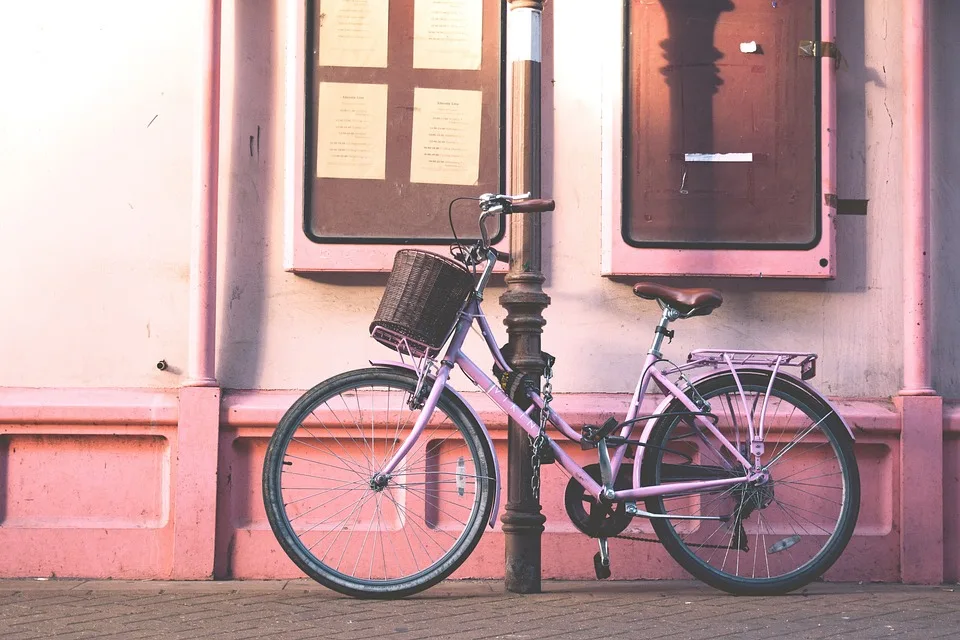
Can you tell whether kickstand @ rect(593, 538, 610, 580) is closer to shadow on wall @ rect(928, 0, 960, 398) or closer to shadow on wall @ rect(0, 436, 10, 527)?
shadow on wall @ rect(928, 0, 960, 398)

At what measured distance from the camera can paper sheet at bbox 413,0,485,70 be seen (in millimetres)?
5395

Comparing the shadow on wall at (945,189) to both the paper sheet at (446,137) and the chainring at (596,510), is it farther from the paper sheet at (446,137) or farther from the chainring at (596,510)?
the paper sheet at (446,137)

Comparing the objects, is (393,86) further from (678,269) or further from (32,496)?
(32,496)

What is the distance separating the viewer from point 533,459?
4699 millimetres

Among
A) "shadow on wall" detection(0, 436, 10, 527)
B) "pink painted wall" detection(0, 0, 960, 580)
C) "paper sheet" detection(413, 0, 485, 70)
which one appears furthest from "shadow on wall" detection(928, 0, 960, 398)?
"shadow on wall" detection(0, 436, 10, 527)

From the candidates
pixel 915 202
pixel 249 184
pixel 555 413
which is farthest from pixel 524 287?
pixel 915 202

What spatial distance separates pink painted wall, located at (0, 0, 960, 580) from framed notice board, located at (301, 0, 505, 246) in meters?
0.22

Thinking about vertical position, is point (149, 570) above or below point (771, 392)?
below

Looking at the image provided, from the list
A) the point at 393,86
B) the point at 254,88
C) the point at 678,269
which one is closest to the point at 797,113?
the point at 678,269

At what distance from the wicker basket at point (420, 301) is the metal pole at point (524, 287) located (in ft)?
1.23

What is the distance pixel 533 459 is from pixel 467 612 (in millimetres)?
666

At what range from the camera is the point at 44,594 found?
4734mm

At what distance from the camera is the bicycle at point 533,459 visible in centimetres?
452

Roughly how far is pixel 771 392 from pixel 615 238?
982mm
